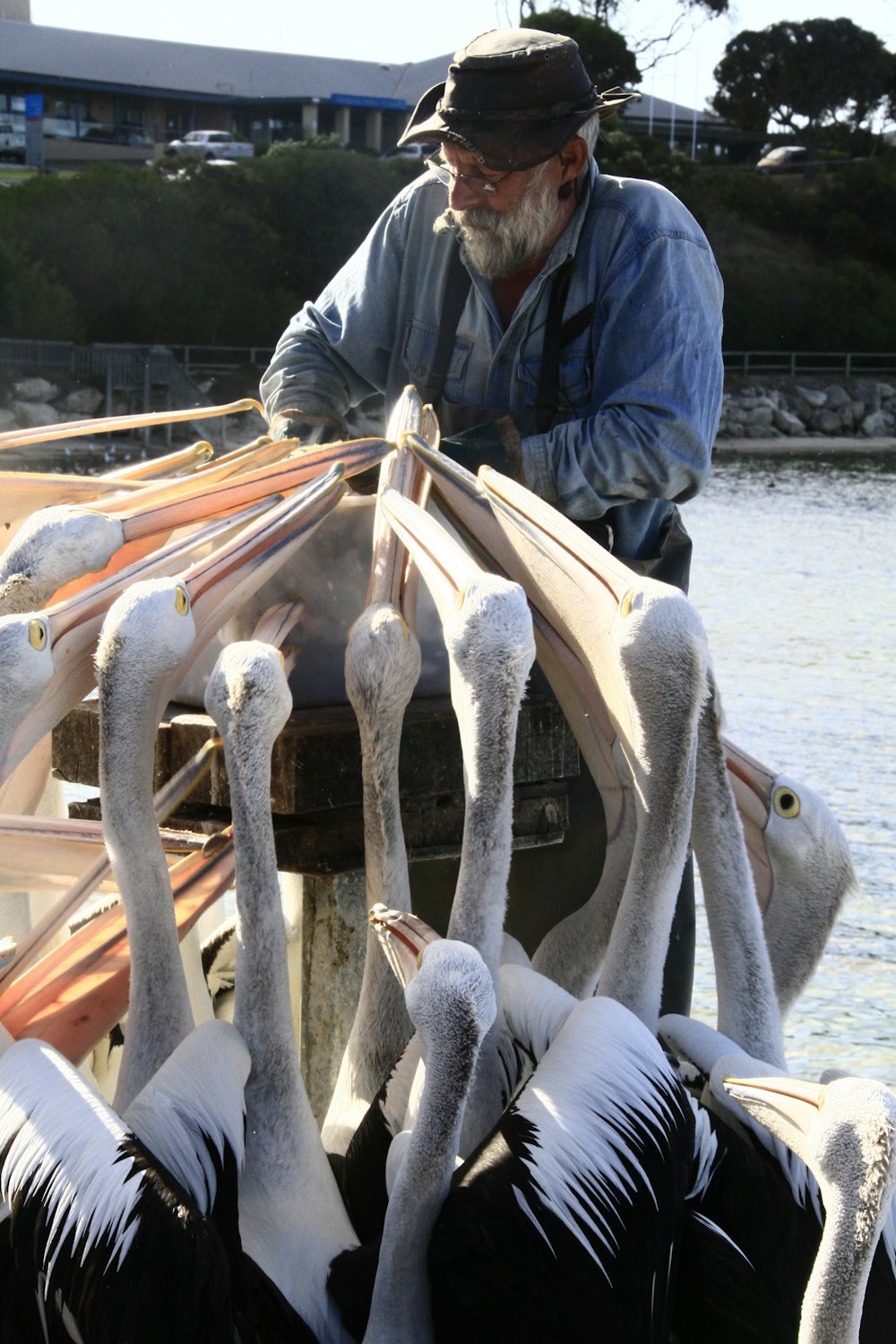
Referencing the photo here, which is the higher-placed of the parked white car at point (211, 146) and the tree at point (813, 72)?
the tree at point (813, 72)

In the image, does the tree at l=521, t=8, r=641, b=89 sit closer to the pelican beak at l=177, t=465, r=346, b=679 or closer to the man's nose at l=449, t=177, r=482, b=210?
the man's nose at l=449, t=177, r=482, b=210

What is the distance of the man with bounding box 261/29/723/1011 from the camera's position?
9.29ft

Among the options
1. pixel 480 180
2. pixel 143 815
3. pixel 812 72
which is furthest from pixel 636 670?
pixel 812 72

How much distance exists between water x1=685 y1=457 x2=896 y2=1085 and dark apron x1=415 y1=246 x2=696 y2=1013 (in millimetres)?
338

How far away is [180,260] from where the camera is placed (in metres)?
24.7

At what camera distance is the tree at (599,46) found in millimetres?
30406

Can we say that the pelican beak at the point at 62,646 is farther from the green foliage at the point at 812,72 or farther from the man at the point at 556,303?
the green foliage at the point at 812,72

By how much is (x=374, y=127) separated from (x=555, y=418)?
36732 millimetres

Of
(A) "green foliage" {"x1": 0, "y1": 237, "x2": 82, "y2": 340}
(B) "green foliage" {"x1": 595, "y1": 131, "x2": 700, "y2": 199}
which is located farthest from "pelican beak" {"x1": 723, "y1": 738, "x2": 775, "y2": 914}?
(B) "green foliage" {"x1": 595, "y1": 131, "x2": 700, "y2": 199}

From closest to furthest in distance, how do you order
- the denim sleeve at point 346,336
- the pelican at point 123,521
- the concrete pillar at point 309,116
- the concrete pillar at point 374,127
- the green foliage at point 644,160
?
the pelican at point 123,521, the denim sleeve at point 346,336, the green foliage at point 644,160, the concrete pillar at point 374,127, the concrete pillar at point 309,116

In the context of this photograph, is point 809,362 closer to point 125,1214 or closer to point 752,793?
point 752,793

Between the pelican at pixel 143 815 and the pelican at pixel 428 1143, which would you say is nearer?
the pelican at pixel 428 1143

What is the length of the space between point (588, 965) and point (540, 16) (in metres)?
30.0

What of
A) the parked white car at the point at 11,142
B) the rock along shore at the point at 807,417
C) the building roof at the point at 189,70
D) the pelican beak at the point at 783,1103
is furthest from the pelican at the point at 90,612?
the building roof at the point at 189,70
